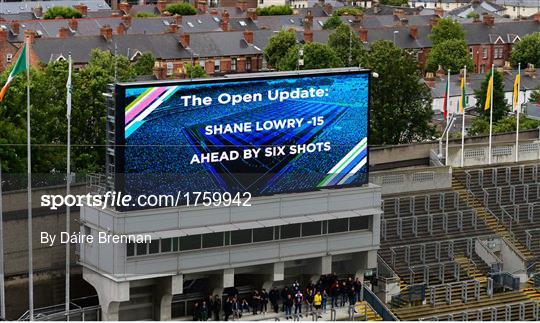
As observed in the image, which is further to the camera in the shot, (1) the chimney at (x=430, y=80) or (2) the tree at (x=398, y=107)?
(1) the chimney at (x=430, y=80)

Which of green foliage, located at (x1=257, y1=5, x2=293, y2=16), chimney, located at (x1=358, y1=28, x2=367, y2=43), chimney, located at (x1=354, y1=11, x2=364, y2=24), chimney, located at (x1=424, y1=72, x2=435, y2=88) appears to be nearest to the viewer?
chimney, located at (x1=424, y1=72, x2=435, y2=88)

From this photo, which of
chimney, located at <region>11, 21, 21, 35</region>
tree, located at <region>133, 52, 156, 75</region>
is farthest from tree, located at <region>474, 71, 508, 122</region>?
chimney, located at <region>11, 21, 21, 35</region>

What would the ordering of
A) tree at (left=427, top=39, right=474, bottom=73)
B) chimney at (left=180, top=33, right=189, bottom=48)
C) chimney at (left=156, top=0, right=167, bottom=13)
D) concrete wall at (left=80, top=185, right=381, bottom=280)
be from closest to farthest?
concrete wall at (left=80, top=185, right=381, bottom=280), chimney at (left=180, top=33, right=189, bottom=48), tree at (left=427, top=39, right=474, bottom=73), chimney at (left=156, top=0, right=167, bottom=13)

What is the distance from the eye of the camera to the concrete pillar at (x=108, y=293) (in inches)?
2404

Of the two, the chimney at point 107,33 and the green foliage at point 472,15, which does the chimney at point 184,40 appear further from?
the green foliage at point 472,15

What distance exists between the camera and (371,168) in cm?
7569

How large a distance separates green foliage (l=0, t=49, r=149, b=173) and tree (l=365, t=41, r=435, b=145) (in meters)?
14.0


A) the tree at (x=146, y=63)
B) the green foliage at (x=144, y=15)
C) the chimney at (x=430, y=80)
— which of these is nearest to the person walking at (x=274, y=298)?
the tree at (x=146, y=63)

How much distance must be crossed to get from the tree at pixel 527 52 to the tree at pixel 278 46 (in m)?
21.9

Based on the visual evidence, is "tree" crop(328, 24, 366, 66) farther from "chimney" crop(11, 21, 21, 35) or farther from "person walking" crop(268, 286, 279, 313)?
"person walking" crop(268, 286, 279, 313)

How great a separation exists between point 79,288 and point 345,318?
9.48 m

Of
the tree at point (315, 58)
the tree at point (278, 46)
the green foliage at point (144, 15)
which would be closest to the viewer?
the tree at point (315, 58)

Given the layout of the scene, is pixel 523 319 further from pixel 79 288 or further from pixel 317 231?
pixel 79 288

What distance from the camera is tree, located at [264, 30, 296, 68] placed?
13212 cm
